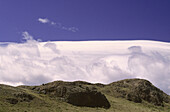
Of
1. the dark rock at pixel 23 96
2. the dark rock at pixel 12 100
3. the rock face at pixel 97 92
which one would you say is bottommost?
the dark rock at pixel 12 100

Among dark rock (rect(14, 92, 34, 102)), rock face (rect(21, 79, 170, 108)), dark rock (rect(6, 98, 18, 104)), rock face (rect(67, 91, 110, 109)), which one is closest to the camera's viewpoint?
A: dark rock (rect(6, 98, 18, 104))

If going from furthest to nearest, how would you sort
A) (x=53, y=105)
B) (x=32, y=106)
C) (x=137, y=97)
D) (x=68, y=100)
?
1. (x=137, y=97)
2. (x=68, y=100)
3. (x=53, y=105)
4. (x=32, y=106)

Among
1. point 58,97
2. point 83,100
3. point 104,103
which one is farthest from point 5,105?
point 104,103

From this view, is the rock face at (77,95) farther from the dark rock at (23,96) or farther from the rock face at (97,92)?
the dark rock at (23,96)

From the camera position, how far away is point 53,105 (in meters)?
39.4

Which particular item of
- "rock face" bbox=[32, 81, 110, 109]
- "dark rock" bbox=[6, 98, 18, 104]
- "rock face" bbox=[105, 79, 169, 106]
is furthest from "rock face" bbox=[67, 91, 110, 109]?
"rock face" bbox=[105, 79, 169, 106]

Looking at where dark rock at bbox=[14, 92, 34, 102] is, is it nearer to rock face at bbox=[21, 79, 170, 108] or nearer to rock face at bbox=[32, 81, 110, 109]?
rock face at bbox=[21, 79, 170, 108]

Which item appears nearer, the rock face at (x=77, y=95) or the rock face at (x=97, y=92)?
the rock face at (x=77, y=95)

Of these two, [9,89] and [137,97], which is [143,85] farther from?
[9,89]

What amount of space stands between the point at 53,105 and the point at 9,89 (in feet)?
32.3

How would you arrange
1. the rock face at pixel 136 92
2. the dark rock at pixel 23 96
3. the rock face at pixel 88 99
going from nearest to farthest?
the dark rock at pixel 23 96, the rock face at pixel 88 99, the rock face at pixel 136 92

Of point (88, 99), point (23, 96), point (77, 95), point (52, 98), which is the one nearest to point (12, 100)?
point (23, 96)

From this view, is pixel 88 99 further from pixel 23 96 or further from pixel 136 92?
pixel 136 92

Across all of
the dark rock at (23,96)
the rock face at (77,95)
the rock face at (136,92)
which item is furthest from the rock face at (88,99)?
the rock face at (136,92)
